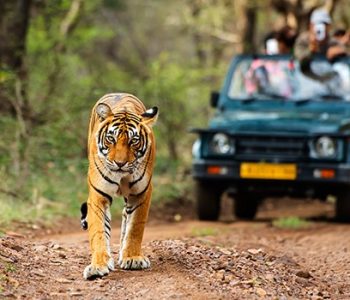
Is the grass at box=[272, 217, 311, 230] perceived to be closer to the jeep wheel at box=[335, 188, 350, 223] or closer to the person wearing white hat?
the jeep wheel at box=[335, 188, 350, 223]

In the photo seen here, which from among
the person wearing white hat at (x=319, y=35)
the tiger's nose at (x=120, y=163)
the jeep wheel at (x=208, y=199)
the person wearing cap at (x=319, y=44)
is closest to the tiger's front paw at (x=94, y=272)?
the tiger's nose at (x=120, y=163)

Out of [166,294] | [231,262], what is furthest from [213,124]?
[166,294]

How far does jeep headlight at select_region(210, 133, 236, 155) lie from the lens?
11211mm

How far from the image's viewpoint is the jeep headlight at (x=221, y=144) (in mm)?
11211

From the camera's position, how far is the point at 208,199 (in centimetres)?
1158

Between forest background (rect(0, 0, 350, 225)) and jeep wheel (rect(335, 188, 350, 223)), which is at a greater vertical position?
forest background (rect(0, 0, 350, 225))

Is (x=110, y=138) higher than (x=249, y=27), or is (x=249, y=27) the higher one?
(x=249, y=27)

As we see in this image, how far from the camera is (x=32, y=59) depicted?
56.0ft

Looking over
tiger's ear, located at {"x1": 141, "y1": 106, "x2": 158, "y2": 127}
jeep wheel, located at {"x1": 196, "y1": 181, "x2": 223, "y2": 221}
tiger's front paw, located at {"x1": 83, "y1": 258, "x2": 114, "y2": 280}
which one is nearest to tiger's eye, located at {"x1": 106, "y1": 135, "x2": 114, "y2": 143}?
tiger's ear, located at {"x1": 141, "y1": 106, "x2": 158, "y2": 127}

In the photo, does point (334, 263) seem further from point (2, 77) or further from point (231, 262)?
point (2, 77)

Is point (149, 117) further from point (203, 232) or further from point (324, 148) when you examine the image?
point (324, 148)

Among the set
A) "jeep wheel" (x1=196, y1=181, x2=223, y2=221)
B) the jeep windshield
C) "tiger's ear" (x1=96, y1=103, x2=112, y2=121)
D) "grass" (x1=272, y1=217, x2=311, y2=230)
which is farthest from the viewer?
the jeep windshield

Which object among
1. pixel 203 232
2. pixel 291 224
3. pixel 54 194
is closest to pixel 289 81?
pixel 291 224

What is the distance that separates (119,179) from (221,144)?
484 cm
